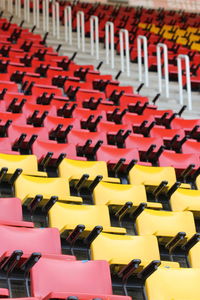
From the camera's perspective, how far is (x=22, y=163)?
3213mm

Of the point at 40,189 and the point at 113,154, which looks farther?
the point at 113,154

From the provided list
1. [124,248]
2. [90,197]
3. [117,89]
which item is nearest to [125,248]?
[124,248]

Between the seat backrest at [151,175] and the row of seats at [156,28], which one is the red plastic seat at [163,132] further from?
the row of seats at [156,28]

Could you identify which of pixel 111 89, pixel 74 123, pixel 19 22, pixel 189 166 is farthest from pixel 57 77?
pixel 19 22

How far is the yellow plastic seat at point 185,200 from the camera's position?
10.6 ft

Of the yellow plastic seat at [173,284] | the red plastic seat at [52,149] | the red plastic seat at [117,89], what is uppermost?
the red plastic seat at [117,89]

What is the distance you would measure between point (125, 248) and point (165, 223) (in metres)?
0.35

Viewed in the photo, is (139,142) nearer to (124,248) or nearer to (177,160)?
(177,160)

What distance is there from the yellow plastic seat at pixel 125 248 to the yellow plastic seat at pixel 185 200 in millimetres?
507

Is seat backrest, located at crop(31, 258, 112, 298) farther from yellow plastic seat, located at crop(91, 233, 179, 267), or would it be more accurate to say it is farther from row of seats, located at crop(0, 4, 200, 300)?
yellow plastic seat, located at crop(91, 233, 179, 267)

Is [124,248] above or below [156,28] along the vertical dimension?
below

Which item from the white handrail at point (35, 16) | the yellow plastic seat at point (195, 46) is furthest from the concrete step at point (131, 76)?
the yellow plastic seat at point (195, 46)

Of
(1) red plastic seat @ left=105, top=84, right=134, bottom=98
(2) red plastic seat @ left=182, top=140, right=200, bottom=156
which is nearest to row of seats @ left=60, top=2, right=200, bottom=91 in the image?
(1) red plastic seat @ left=105, top=84, right=134, bottom=98

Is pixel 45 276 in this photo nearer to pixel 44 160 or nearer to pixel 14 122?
pixel 44 160
